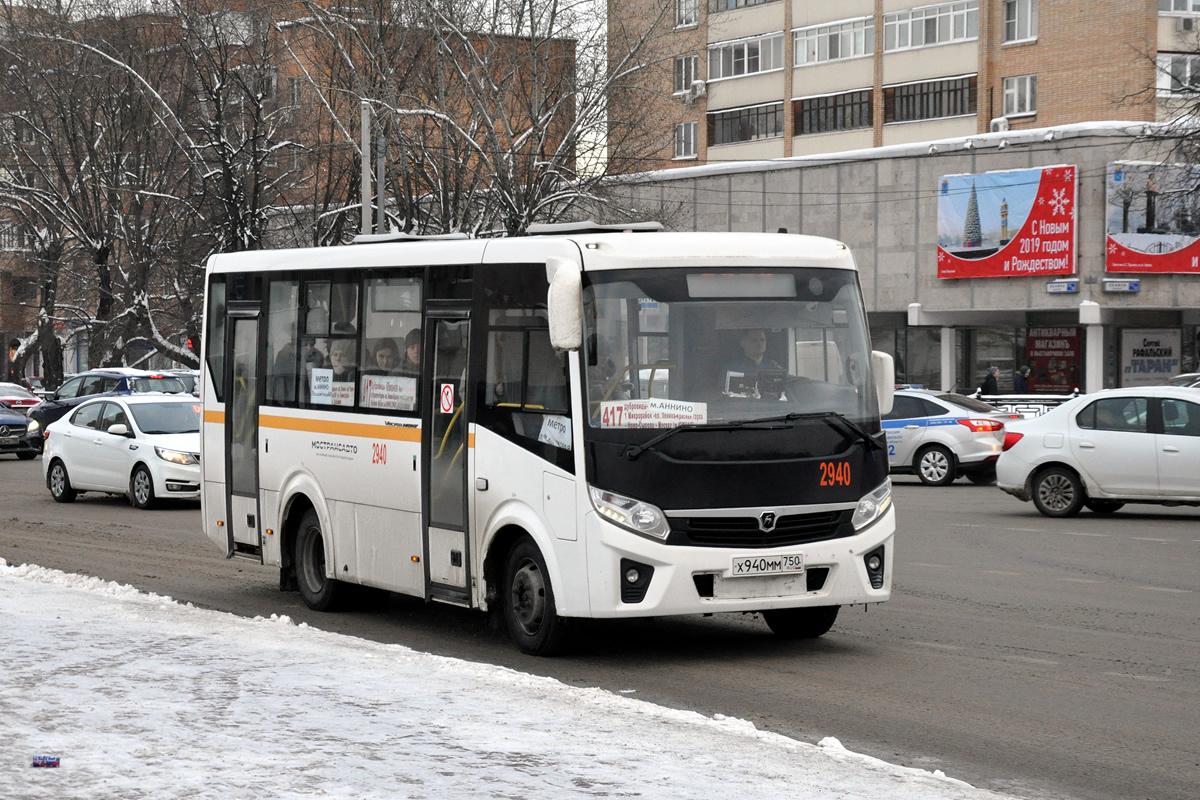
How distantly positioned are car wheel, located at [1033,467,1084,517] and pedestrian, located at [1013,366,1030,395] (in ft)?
101

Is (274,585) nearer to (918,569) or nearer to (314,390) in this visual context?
(314,390)

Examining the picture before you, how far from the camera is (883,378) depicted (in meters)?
10.2

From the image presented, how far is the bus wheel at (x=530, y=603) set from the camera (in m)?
9.65

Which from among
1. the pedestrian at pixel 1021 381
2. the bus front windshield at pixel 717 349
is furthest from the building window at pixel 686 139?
the bus front windshield at pixel 717 349

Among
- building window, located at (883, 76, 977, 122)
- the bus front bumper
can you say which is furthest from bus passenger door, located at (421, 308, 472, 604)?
building window, located at (883, 76, 977, 122)

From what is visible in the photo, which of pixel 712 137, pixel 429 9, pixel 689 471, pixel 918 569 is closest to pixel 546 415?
pixel 689 471

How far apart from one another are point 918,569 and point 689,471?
18.8ft

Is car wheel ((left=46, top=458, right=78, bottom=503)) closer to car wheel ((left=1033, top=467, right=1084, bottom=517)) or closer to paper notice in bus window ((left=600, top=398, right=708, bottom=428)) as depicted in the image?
car wheel ((left=1033, top=467, right=1084, bottom=517))

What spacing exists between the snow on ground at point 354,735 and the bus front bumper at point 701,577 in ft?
3.09

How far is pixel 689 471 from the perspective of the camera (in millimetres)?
9359

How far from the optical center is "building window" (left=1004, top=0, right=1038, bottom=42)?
5659 cm

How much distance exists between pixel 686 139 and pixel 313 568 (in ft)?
196

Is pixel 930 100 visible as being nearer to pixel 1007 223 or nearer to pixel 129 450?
pixel 1007 223

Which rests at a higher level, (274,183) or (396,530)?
(274,183)
